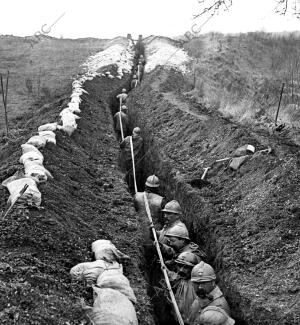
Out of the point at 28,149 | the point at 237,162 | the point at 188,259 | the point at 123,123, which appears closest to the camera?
the point at 188,259

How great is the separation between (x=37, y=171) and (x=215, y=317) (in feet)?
10.1

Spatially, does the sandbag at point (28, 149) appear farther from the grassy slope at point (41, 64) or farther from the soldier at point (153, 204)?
the grassy slope at point (41, 64)

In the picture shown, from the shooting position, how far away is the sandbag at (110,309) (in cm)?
357

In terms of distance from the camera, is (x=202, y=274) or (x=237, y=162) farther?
(x=237, y=162)

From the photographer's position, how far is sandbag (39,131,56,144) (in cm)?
801

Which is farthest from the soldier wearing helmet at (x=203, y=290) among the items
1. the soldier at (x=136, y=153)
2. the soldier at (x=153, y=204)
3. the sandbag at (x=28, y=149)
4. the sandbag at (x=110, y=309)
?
the soldier at (x=136, y=153)

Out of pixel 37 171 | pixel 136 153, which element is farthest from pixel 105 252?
pixel 136 153

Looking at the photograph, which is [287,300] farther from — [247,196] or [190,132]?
[190,132]

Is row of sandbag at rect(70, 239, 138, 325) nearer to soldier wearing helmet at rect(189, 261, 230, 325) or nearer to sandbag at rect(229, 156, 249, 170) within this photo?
soldier wearing helmet at rect(189, 261, 230, 325)

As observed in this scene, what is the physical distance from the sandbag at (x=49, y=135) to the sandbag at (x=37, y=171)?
4.72 ft

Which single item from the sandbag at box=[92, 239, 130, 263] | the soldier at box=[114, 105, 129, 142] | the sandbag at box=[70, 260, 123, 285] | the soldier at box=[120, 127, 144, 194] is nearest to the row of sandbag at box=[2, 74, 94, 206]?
the sandbag at box=[92, 239, 130, 263]

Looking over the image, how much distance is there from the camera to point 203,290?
5.62m

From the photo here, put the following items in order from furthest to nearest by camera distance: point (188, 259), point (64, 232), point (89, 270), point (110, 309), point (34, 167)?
point (34, 167) → point (188, 259) → point (64, 232) → point (89, 270) → point (110, 309)

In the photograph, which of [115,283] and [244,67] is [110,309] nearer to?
[115,283]
